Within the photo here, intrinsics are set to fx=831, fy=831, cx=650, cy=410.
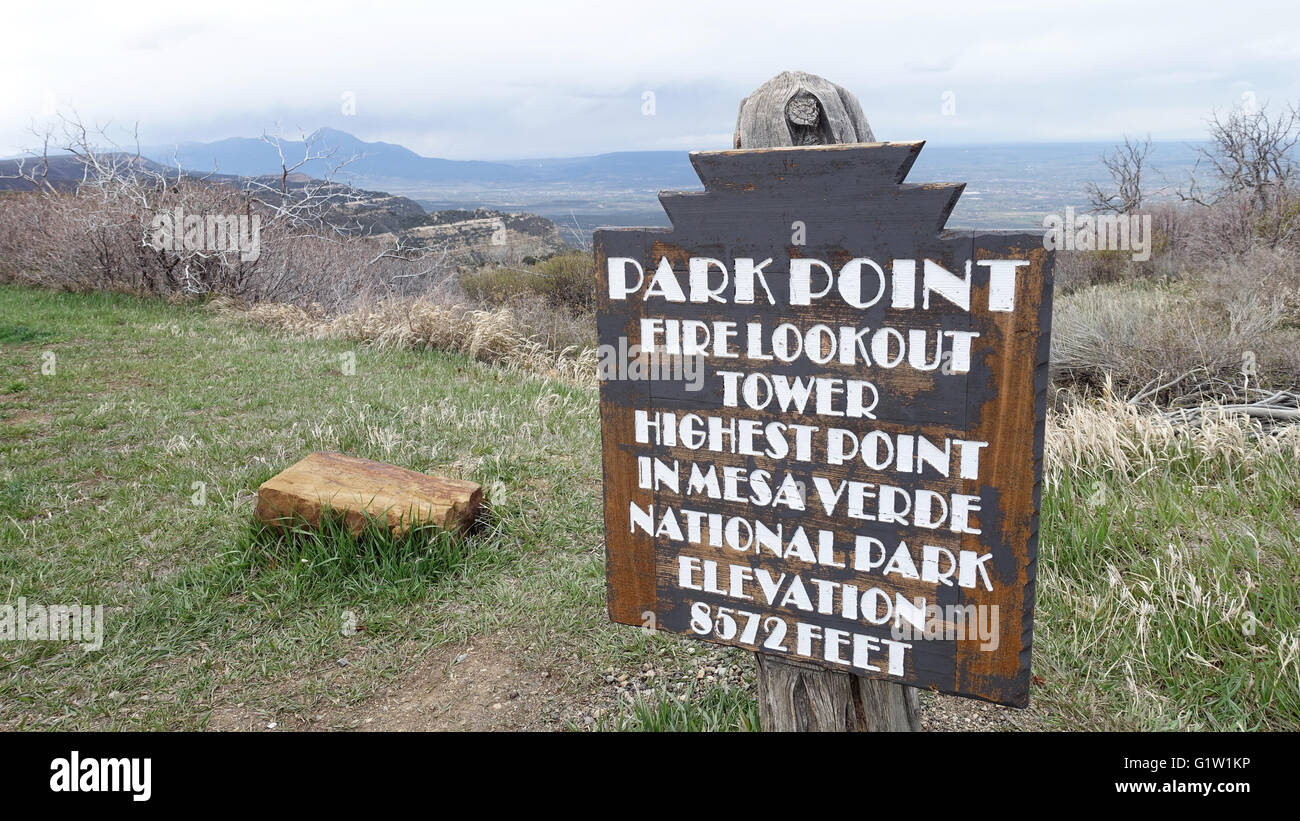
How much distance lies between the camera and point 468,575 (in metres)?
4.03

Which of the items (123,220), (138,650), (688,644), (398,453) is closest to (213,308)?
(123,220)

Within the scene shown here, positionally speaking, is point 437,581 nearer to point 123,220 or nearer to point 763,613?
point 763,613

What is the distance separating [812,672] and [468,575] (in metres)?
2.23

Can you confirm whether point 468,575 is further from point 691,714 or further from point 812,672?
point 812,672

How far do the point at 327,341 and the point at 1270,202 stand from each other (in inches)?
667

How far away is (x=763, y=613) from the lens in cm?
214

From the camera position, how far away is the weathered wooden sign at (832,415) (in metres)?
1.78

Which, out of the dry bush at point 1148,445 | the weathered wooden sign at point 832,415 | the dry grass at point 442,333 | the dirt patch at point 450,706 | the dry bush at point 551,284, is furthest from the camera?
the dry bush at point 551,284

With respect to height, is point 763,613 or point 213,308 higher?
point 213,308

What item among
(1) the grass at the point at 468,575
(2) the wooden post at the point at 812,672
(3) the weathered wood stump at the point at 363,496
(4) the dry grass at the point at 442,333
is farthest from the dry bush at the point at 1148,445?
(4) the dry grass at the point at 442,333

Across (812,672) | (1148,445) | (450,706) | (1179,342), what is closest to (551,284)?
(1179,342)

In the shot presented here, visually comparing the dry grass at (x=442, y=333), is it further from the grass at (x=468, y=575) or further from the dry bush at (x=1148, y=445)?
the dry bush at (x=1148, y=445)

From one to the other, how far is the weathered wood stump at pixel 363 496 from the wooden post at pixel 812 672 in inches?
88.1

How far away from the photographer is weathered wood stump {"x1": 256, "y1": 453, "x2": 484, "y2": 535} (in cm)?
398
